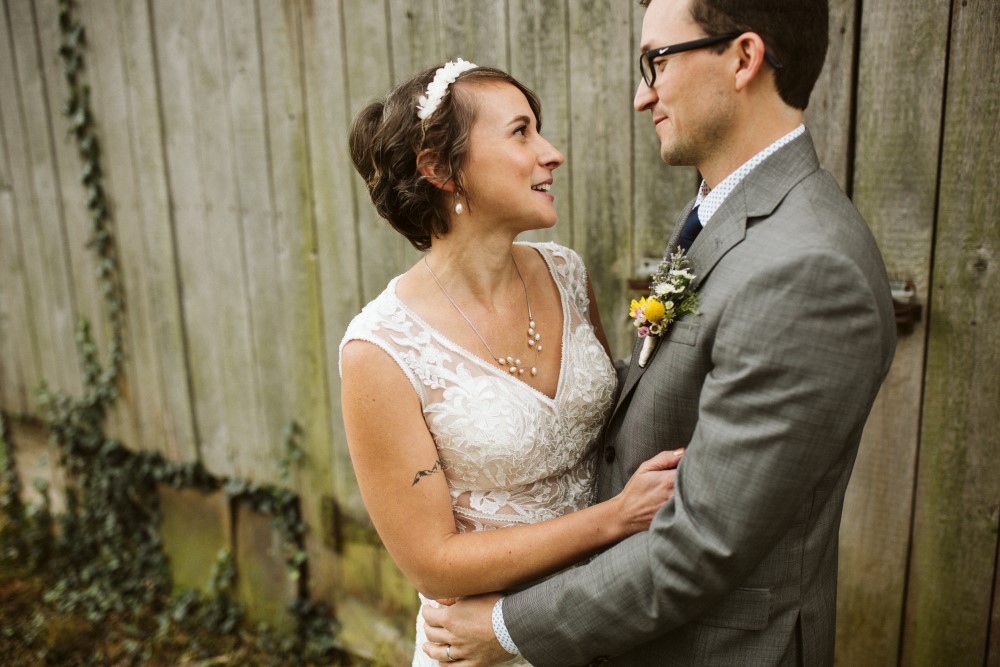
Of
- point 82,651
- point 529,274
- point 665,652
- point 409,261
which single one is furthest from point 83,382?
point 665,652

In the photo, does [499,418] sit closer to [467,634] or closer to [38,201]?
[467,634]

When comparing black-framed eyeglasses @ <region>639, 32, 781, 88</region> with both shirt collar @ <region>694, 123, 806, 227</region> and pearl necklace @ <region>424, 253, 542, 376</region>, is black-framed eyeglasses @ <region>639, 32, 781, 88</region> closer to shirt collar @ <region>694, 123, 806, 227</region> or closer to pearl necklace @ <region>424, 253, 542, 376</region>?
shirt collar @ <region>694, 123, 806, 227</region>

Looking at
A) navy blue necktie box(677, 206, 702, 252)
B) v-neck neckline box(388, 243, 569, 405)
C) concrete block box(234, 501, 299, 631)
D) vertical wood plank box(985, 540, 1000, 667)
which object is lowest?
concrete block box(234, 501, 299, 631)

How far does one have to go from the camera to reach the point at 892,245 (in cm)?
224

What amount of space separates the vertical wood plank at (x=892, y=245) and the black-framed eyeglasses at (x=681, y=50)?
81 cm

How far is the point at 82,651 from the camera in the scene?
4.03 meters

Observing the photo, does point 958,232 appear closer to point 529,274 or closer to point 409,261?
point 529,274

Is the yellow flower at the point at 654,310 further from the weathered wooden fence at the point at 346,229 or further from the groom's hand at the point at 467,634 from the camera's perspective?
the weathered wooden fence at the point at 346,229

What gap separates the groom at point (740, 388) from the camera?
1.35m

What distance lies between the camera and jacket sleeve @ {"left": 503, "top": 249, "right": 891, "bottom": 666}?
→ 4.37 feet

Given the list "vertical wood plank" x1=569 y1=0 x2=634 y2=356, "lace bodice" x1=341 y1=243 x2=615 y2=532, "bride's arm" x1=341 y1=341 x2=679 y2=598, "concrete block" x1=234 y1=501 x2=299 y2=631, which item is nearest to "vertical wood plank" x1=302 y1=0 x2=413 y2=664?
"concrete block" x1=234 y1=501 x2=299 y2=631

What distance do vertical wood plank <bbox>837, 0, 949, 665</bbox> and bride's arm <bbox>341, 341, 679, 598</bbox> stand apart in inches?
45.1

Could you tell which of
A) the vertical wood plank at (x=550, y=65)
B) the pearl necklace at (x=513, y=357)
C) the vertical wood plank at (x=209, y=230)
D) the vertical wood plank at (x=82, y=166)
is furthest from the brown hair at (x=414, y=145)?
the vertical wood plank at (x=82, y=166)

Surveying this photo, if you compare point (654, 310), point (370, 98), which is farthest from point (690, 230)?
point (370, 98)
